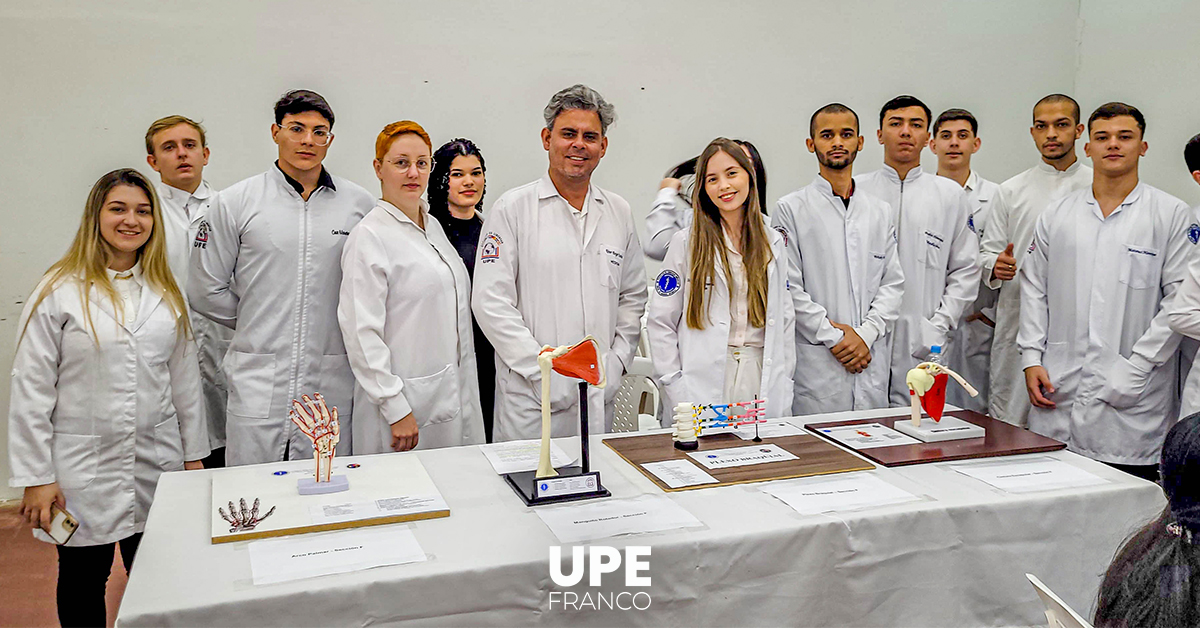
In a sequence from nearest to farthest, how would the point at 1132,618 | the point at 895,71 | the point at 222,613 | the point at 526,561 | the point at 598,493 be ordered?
the point at 1132,618, the point at 222,613, the point at 526,561, the point at 598,493, the point at 895,71

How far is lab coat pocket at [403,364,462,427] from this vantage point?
104 inches

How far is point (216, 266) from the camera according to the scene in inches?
111

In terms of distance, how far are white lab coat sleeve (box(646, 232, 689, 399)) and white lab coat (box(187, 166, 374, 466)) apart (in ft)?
3.45

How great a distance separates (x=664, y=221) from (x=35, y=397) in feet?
7.32

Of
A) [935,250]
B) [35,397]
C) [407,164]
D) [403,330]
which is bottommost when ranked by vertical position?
[35,397]

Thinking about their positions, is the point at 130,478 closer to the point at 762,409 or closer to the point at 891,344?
the point at 762,409

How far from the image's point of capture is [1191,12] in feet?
15.4

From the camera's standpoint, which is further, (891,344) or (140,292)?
(891,344)

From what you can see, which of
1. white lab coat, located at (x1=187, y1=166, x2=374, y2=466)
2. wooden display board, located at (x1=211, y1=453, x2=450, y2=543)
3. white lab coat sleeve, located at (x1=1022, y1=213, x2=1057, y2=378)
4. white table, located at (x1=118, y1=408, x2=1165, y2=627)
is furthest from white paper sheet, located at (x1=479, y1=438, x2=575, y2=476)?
white lab coat sleeve, located at (x1=1022, y1=213, x2=1057, y2=378)

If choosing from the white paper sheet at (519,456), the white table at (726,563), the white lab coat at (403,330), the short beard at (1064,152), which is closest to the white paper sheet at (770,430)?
the white table at (726,563)

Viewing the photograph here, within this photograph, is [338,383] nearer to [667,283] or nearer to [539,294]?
[539,294]

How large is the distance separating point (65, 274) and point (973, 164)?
514 centimetres

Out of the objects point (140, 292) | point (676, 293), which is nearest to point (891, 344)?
point (676, 293)

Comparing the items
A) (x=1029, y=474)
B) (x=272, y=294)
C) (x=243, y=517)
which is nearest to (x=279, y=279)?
(x=272, y=294)
